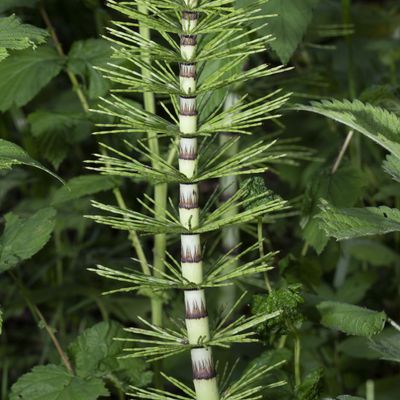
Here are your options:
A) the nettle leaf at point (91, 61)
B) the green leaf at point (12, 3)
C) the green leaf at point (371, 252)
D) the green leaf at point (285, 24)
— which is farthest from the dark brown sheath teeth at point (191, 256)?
the green leaf at point (371, 252)

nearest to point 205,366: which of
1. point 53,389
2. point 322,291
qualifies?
point 53,389

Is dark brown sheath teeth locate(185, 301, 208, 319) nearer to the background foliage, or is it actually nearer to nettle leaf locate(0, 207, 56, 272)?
the background foliage

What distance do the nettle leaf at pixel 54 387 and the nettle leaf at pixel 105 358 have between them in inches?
1.8

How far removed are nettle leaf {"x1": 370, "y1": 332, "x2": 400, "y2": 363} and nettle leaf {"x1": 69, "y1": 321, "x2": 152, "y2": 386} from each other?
0.43 metres

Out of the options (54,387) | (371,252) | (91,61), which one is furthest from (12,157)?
(371,252)

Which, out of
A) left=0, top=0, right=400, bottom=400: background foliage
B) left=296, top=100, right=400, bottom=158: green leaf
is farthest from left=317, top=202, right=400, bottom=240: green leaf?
left=296, top=100, right=400, bottom=158: green leaf

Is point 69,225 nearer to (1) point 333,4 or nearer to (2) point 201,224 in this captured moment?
(1) point 333,4

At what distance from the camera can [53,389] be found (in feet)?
5.18

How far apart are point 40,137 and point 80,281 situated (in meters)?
0.80

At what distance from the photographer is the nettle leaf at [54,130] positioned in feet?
6.28

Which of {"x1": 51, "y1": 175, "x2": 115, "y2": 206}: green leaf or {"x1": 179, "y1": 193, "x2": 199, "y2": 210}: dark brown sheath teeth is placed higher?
{"x1": 179, "y1": 193, "x2": 199, "y2": 210}: dark brown sheath teeth

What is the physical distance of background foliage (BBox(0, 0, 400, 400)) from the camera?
1471 millimetres

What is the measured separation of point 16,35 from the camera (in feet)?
4.69

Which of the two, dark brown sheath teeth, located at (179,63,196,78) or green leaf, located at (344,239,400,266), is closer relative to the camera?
dark brown sheath teeth, located at (179,63,196,78)
